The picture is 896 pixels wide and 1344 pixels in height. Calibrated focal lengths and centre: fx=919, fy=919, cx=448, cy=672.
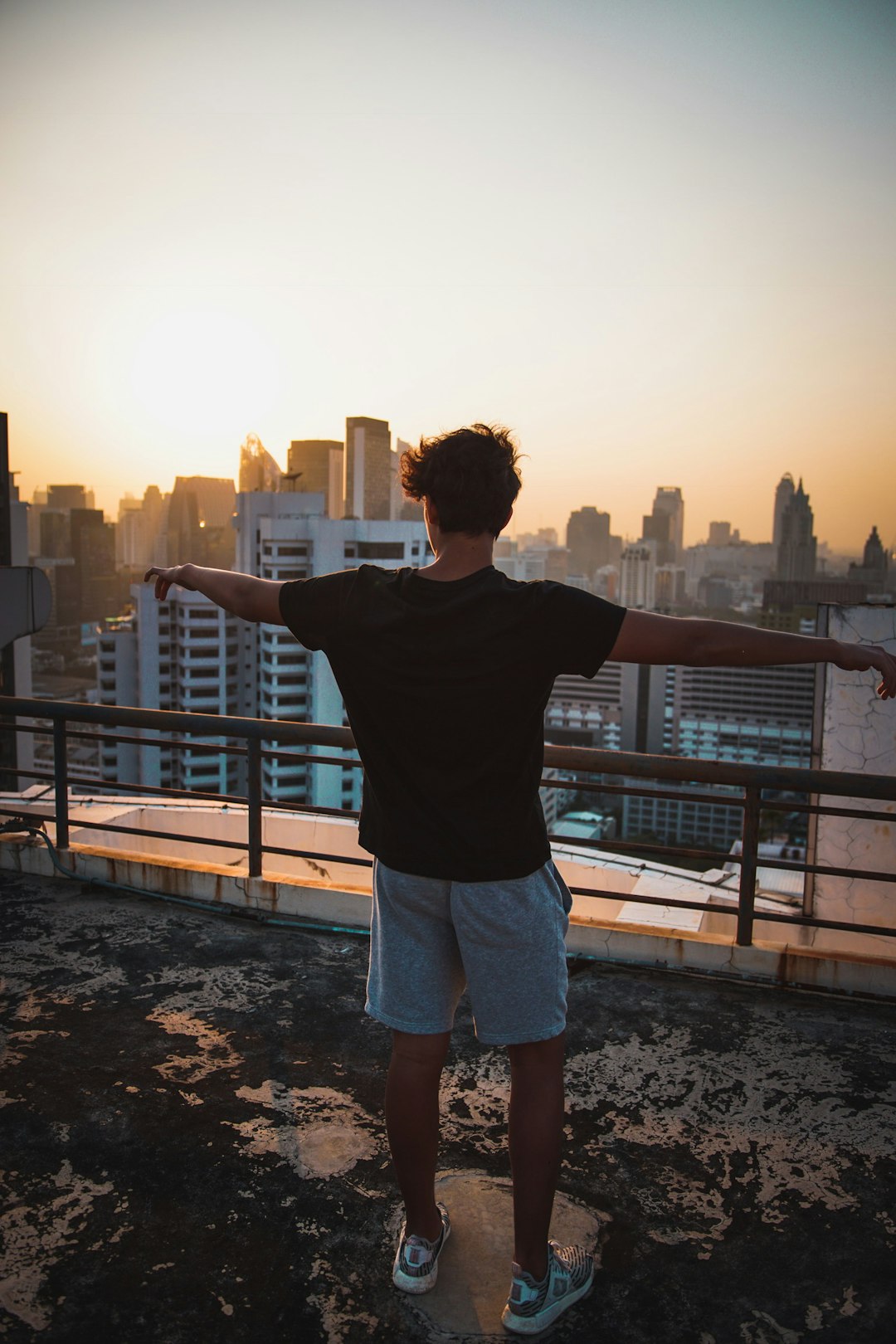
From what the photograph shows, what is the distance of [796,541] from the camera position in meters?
71.2

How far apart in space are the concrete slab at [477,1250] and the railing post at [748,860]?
172 cm

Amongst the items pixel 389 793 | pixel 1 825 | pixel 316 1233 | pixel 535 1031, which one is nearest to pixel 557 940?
pixel 535 1031

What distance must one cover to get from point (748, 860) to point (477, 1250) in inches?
83.2

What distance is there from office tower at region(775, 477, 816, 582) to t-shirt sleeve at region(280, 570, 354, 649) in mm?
66860

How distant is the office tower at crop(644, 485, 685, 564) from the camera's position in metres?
79.4

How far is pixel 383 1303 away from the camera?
198 centimetres

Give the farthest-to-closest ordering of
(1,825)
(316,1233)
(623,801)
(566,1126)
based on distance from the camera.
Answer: (623,801)
(1,825)
(566,1126)
(316,1233)

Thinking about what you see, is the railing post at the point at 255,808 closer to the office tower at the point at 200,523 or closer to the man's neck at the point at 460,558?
the man's neck at the point at 460,558

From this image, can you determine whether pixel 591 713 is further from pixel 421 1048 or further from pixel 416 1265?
pixel 421 1048

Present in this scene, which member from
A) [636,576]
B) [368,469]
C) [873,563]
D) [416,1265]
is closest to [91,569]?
[368,469]

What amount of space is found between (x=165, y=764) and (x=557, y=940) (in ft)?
163

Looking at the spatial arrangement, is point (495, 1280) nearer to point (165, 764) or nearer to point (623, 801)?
point (165, 764)

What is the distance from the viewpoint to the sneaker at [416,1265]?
2002 millimetres

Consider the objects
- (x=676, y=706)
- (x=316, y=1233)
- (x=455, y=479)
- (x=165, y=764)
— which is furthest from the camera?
(x=676, y=706)
